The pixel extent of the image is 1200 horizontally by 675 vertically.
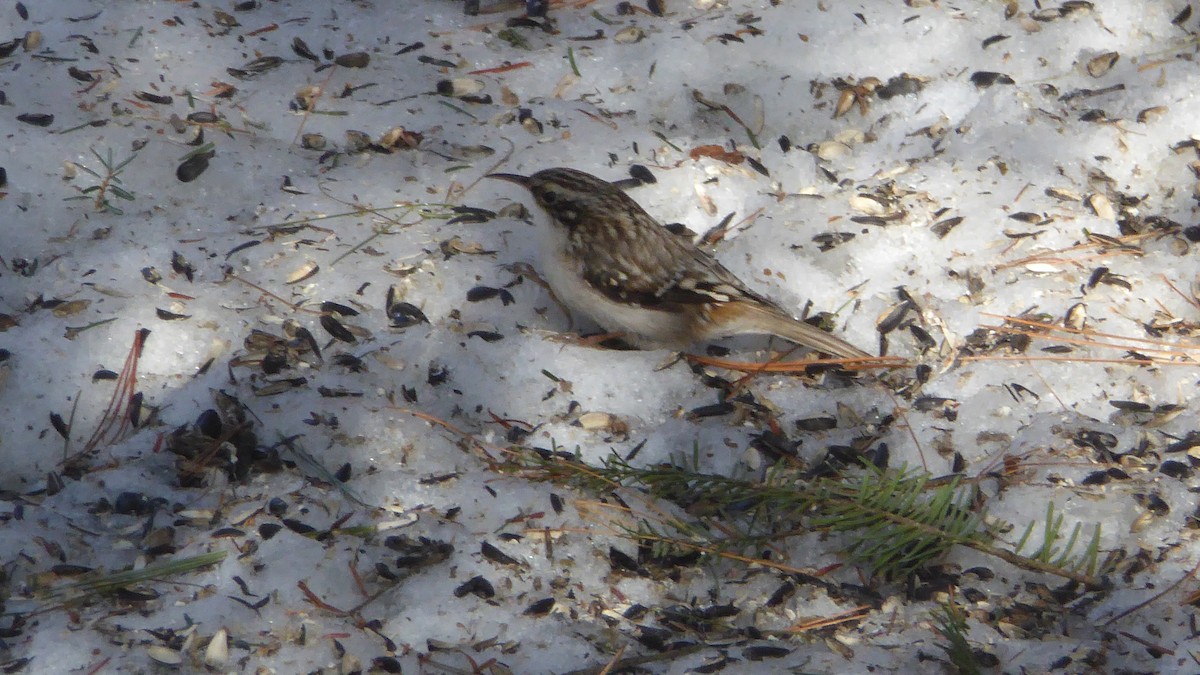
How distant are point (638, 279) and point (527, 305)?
48 centimetres

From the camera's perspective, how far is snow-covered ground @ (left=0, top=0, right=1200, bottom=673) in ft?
10.9

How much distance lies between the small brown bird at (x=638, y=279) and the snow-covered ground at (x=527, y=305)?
17cm

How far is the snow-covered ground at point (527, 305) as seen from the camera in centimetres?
332

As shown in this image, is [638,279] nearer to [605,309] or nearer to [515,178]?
[605,309]

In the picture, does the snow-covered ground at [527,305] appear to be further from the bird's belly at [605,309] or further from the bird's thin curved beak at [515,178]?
the bird's thin curved beak at [515,178]

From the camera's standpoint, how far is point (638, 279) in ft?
14.5

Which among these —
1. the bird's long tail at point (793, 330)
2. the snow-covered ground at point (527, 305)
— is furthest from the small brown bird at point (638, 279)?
the snow-covered ground at point (527, 305)

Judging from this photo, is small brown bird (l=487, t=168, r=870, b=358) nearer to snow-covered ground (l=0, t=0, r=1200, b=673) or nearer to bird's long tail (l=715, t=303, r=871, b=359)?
bird's long tail (l=715, t=303, r=871, b=359)

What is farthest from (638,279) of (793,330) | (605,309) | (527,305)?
(793,330)

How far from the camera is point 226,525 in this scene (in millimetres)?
3518

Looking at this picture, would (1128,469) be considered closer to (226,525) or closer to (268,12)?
(226,525)

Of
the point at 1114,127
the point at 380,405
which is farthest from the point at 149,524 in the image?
the point at 1114,127

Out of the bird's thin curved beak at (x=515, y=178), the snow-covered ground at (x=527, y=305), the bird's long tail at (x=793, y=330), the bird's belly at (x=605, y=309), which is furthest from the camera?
the bird's thin curved beak at (x=515, y=178)

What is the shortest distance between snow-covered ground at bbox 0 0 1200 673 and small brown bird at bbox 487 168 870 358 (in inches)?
6.7
